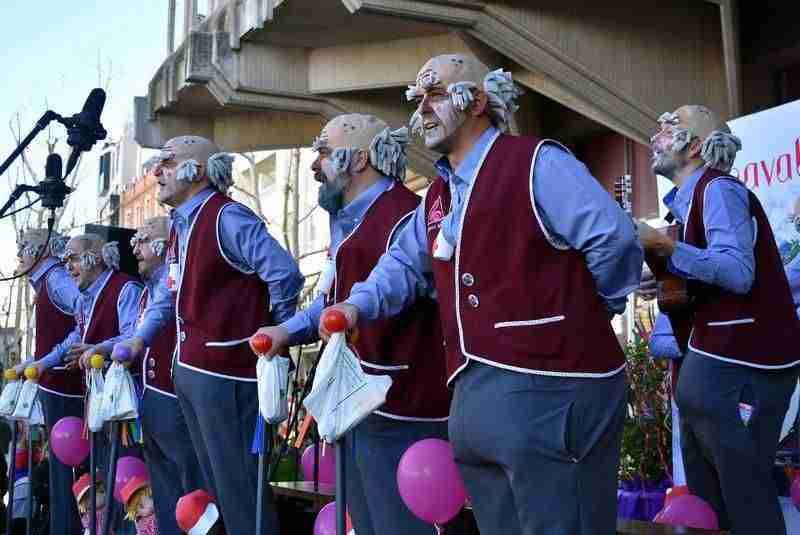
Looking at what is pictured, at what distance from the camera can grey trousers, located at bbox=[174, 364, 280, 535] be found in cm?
453

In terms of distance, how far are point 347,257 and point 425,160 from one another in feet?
19.2

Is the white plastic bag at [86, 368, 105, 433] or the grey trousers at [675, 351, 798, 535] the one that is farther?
the white plastic bag at [86, 368, 105, 433]

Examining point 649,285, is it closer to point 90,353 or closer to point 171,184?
point 171,184

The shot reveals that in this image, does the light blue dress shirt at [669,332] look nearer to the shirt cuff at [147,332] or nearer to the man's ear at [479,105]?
the man's ear at [479,105]

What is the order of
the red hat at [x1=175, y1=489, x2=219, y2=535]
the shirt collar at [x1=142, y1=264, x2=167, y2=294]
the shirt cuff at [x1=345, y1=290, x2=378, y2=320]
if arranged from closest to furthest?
the shirt cuff at [x1=345, y1=290, x2=378, y2=320] < the red hat at [x1=175, y1=489, x2=219, y2=535] < the shirt collar at [x1=142, y1=264, x2=167, y2=294]

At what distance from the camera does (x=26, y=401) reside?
7.07m

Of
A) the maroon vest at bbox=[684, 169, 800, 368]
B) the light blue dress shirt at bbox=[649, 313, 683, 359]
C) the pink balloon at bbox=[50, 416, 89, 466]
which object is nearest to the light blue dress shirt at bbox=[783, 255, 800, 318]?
the light blue dress shirt at bbox=[649, 313, 683, 359]

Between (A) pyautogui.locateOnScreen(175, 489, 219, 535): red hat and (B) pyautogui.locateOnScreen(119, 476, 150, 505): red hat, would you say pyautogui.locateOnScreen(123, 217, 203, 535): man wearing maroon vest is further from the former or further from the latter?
(A) pyautogui.locateOnScreen(175, 489, 219, 535): red hat

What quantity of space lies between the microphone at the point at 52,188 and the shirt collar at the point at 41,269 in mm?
1422

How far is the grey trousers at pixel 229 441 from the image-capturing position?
453 centimetres

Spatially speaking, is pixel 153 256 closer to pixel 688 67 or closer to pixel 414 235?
pixel 414 235

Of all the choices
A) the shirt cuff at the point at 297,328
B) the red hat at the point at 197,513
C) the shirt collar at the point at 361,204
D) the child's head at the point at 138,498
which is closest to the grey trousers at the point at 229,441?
the red hat at the point at 197,513

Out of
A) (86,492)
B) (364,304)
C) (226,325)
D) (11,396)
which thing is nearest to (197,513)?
(226,325)

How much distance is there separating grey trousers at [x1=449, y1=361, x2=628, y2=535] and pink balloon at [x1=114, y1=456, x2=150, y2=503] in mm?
3473
